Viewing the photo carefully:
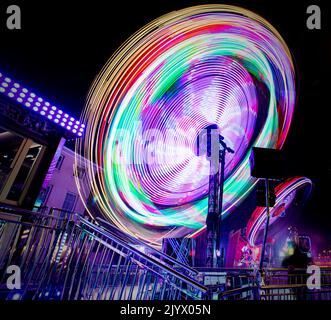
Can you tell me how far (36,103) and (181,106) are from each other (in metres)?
7.30

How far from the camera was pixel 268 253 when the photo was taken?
1570 centimetres

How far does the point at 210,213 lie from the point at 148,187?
4.43 metres

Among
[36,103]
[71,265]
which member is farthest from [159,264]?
[36,103]

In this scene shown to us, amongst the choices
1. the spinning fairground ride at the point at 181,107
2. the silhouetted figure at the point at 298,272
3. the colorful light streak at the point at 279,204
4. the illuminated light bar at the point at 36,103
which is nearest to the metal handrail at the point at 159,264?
the illuminated light bar at the point at 36,103

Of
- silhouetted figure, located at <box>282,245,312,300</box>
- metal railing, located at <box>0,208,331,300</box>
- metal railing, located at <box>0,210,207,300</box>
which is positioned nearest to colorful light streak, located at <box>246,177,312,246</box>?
silhouetted figure, located at <box>282,245,312,300</box>

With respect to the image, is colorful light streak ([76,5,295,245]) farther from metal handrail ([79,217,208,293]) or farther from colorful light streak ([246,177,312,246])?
metal handrail ([79,217,208,293])

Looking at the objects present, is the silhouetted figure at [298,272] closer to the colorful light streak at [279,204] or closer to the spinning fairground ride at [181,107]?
the spinning fairground ride at [181,107]

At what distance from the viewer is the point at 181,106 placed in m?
12.0

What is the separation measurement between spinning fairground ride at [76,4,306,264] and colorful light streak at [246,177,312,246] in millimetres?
1958

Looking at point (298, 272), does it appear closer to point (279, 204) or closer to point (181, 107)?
point (181, 107)

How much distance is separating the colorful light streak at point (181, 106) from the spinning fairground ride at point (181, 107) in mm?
48

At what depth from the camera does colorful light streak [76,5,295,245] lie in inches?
390

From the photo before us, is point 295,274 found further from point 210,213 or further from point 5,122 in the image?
point 5,122

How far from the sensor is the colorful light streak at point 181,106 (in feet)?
32.5
